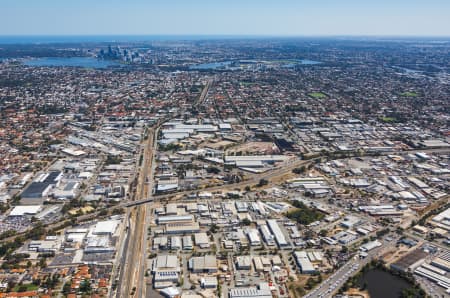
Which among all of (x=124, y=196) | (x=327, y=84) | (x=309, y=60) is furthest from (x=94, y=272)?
(x=309, y=60)

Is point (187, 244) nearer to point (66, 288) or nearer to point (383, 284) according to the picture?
point (66, 288)

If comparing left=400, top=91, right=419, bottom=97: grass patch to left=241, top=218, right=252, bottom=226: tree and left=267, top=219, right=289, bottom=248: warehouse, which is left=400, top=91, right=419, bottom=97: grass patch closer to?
left=267, top=219, right=289, bottom=248: warehouse

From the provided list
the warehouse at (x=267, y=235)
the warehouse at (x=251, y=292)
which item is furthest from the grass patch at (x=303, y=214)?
the warehouse at (x=251, y=292)

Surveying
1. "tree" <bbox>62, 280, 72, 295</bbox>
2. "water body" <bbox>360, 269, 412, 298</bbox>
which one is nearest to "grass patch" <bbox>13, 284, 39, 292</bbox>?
"tree" <bbox>62, 280, 72, 295</bbox>

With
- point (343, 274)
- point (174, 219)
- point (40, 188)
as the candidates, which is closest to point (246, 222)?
point (174, 219)

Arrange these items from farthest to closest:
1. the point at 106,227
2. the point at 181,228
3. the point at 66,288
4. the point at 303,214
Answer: the point at 303,214
the point at 181,228
the point at 106,227
the point at 66,288

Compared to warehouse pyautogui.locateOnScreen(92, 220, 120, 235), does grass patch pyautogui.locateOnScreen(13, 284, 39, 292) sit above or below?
below

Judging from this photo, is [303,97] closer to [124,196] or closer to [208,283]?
[124,196]

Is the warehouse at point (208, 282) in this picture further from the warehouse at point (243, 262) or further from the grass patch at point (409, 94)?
the grass patch at point (409, 94)
